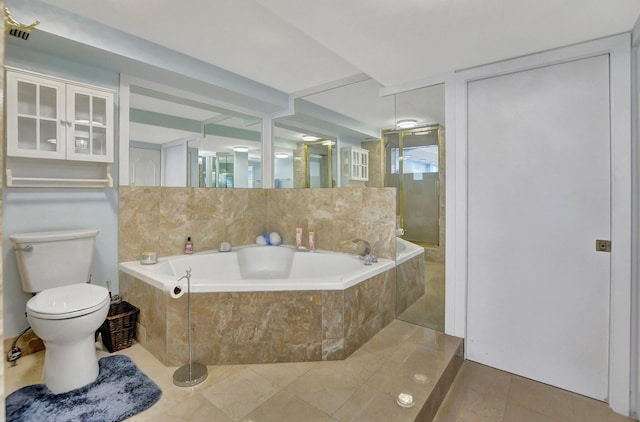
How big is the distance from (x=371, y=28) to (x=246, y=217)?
8.30 ft

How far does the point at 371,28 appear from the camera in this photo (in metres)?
1.93

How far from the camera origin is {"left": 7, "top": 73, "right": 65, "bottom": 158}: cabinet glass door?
211 centimetres

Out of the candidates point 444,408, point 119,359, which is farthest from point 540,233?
point 119,359

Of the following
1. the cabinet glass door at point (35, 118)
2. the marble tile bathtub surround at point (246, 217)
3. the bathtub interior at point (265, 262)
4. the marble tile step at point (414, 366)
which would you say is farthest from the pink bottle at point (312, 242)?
the cabinet glass door at point (35, 118)

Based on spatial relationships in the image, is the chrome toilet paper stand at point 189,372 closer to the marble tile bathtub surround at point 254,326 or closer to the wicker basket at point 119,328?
the marble tile bathtub surround at point 254,326

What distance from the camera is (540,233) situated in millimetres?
2225

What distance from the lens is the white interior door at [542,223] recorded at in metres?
2.03

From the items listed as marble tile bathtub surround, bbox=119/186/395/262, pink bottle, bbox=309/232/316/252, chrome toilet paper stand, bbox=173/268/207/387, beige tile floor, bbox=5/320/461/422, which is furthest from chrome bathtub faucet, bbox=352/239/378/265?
chrome toilet paper stand, bbox=173/268/207/387

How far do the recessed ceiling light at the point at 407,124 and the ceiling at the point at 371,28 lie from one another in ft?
1.12

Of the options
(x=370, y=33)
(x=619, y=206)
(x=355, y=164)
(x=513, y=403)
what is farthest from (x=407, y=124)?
(x=513, y=403)

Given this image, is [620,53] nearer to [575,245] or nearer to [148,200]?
[575,245]

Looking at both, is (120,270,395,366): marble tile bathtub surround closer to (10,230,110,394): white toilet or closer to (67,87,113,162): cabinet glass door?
(10,230,110,394): white toilet

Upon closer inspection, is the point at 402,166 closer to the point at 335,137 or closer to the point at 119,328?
the point at 335,137

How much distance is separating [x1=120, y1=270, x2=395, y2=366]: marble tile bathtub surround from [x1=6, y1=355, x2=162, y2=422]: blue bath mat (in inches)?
10.2
